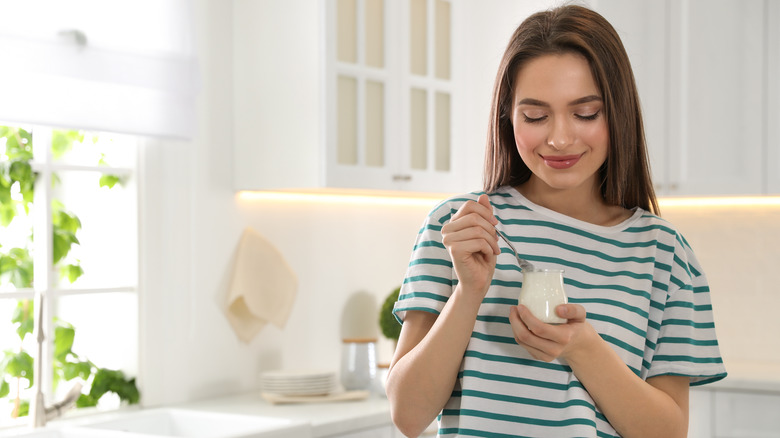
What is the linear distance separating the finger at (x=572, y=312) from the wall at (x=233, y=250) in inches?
73.2

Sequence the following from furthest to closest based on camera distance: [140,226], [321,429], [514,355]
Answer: [140,226] → [321,429] → [514,355]

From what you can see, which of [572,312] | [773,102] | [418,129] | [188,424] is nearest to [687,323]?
[572,312]

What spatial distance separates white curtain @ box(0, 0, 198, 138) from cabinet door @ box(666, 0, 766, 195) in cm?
176

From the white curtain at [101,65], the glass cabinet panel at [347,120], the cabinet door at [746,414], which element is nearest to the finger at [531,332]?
the white curtain at [101,65]

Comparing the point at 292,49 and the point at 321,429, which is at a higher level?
the point at 292,49

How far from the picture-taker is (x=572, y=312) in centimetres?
110

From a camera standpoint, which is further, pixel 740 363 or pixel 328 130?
pixel 740 363

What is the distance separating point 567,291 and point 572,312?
11cm

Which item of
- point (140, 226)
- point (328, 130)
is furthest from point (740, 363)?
point (140, 226)

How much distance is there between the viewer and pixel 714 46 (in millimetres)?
3307

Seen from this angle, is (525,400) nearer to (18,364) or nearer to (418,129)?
(18,364)

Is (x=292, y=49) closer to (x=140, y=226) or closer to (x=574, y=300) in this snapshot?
(x=140, y=226)

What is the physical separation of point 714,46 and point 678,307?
233 centimetres

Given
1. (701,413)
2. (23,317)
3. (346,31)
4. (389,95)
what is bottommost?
(701,413)
